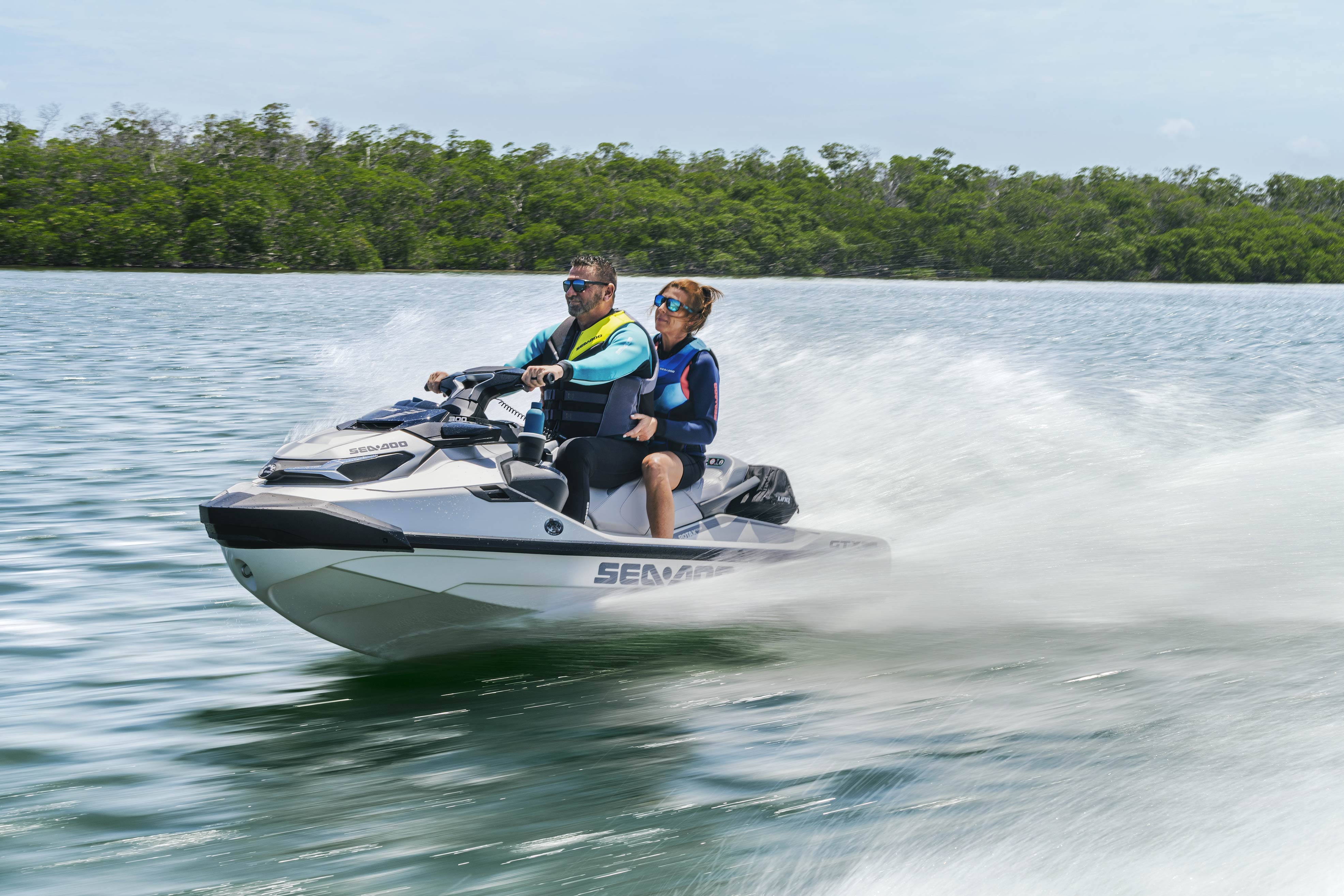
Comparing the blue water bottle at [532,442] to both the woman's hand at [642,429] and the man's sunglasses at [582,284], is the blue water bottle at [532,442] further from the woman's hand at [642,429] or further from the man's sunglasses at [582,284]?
the man's sunglasses at [582,284]

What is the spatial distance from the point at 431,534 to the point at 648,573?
0.88 m

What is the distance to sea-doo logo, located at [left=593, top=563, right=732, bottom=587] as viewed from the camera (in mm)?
4508

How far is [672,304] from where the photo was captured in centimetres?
471

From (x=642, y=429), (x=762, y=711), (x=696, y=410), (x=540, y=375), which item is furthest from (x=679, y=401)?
(x=762, y=711)

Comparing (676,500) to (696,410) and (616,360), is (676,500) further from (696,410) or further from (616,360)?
(616,360)

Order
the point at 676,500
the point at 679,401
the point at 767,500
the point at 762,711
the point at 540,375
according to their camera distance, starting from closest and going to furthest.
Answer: the point at 762,711 → the point at 540,375 → the point at 679,401 → the point at 676,500 → the point at 767,500

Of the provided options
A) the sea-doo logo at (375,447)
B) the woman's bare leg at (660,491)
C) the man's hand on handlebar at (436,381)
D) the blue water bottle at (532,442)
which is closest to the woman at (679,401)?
the woman's bare leg at (660,491)

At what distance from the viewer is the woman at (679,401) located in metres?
4.73

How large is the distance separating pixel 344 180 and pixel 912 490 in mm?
69508

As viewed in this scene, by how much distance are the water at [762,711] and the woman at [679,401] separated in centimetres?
45

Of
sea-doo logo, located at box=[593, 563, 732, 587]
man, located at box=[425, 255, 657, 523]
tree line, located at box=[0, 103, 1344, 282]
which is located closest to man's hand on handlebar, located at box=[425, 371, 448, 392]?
man, located at box=[425, 255, 657, 523]

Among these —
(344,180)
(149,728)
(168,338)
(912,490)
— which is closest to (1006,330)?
(168,338)

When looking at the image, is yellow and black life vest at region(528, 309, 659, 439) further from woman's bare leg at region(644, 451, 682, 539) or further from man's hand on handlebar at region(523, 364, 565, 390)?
man's hand on handlebar at region(523, 364, 565, 390)

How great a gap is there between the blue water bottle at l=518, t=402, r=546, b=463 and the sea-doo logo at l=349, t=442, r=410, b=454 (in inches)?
16.8
